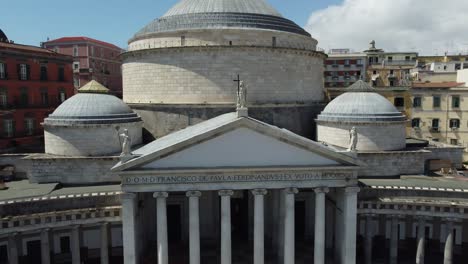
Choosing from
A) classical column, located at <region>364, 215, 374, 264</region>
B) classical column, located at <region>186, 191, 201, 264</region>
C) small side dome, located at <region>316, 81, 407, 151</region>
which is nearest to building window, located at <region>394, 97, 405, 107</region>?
small side dome, located at <region>316, 81, 407, 151</region>

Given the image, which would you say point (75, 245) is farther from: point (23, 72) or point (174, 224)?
point (23, 72)

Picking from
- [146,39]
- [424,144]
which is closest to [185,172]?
[146,39]

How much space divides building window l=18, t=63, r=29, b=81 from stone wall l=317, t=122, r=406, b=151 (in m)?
36.2

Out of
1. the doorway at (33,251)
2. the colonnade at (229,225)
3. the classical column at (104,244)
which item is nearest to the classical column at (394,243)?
the colonnade at (229,225)

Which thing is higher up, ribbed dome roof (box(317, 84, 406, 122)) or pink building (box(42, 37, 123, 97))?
pink building (box(42, 37, 123, 97))

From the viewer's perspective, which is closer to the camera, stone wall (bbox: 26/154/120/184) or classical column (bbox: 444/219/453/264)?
classical column (bbox: 444/219/453/264)

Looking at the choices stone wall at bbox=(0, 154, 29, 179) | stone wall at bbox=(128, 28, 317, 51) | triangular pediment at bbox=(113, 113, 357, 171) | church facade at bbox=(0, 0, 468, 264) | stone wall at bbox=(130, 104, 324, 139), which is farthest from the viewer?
stone wall at bbox=(128, 28, 317, 51)

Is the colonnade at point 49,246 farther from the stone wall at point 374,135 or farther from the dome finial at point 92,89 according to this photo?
the stone wall at point 374,135

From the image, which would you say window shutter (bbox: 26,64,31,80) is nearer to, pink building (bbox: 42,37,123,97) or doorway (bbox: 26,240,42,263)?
pink building (bbox: 42,37,123,97)

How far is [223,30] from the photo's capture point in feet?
105

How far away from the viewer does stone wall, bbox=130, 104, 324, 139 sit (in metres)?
31.2

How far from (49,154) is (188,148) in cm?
1394

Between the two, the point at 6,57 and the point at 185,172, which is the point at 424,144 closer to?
the point at 185,172

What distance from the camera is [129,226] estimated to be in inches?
864
